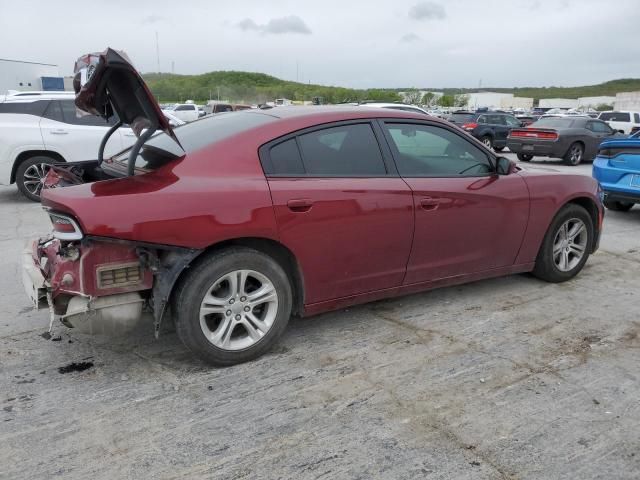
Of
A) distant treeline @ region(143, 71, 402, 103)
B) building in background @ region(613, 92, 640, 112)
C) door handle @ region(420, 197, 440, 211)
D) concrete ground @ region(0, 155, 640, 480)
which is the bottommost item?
concrete ground @ region(0, 155, 640, 480)

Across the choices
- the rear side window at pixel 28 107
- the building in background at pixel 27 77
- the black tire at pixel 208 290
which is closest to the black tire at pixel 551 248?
the black tire at pixel 208 290

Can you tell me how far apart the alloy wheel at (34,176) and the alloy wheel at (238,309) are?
21.0ft

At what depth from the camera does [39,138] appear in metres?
8.20

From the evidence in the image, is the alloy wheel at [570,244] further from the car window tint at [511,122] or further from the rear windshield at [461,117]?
the rear windshield at [461,117]

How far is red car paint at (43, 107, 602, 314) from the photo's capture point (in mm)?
2879

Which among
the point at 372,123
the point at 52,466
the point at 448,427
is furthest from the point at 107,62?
the point at 448,427

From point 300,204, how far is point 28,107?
7.06 m

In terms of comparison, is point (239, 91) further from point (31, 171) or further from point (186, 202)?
point (186, 202)

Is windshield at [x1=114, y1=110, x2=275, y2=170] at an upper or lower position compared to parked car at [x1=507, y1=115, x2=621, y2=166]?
upper

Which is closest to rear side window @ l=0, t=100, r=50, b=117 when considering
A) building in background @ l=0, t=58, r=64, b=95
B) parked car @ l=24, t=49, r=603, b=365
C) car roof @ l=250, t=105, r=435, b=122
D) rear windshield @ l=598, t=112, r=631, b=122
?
parked car @ l=24, t=49, r=603, b=365

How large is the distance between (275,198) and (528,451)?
6.23ft

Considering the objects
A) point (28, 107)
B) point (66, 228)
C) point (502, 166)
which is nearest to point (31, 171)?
point (28, 107)

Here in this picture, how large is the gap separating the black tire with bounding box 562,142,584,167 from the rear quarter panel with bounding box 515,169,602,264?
1244 cm

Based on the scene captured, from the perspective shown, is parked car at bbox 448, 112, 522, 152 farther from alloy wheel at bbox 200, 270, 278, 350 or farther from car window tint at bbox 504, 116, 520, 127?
alloy wheel at bbox 200, 270, 278, 350
